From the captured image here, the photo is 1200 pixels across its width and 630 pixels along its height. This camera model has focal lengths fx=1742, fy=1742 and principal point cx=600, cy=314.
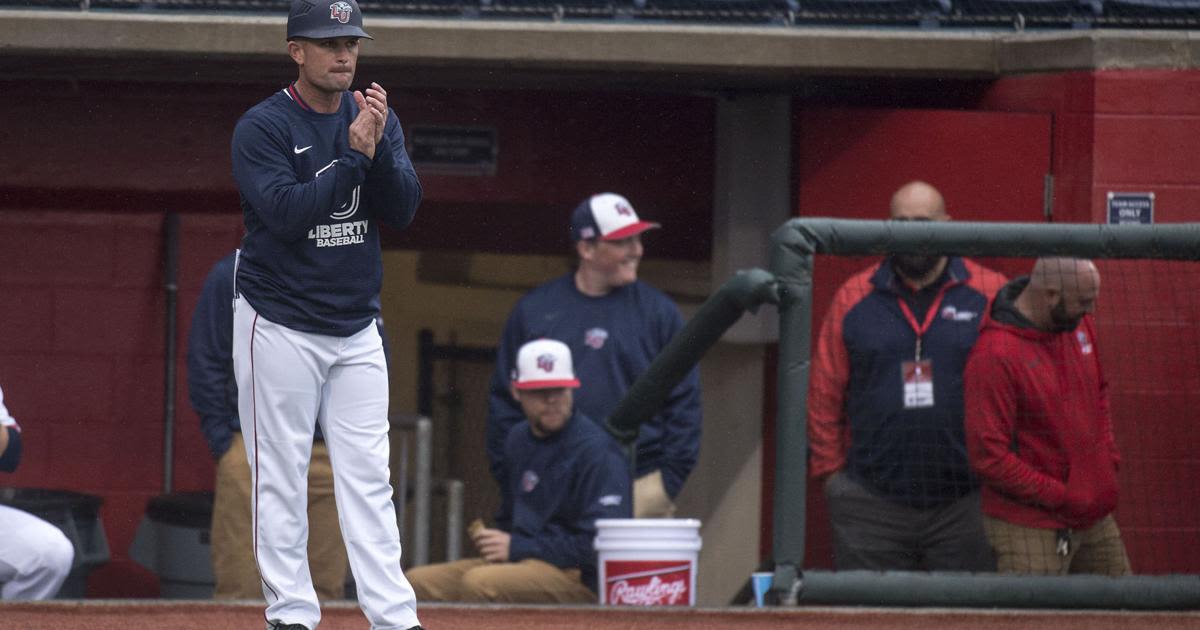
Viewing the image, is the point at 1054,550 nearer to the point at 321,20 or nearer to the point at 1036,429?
the point at 1036,429

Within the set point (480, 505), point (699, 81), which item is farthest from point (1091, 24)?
point (480, 505)

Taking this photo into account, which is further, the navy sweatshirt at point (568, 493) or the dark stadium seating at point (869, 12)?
the dark stadium seating at point (869, 12)

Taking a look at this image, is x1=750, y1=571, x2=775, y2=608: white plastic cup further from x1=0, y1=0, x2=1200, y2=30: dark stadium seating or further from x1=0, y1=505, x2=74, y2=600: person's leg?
x1=0, y1=0, x2=1200, y2=30: dark stadium seating

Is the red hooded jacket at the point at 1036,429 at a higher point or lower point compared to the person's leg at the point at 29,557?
higher

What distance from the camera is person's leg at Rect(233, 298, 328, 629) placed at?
13.8 feet

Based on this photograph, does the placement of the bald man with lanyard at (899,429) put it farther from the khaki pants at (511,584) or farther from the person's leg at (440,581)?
the person's leg at (440,581)

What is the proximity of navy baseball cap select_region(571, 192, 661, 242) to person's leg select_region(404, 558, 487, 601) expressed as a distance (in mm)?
1299

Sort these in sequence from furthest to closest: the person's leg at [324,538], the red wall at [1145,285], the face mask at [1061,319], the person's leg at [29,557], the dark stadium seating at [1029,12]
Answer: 1. the dark stadium seating at [1029,12]
2. the person's leg at [324,538]
3. the red wall at [1145,285]
4. the face mask at [1061,319]
5. the person's leg at [29,557]

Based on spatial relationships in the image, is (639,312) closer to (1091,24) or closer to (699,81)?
(699,81)

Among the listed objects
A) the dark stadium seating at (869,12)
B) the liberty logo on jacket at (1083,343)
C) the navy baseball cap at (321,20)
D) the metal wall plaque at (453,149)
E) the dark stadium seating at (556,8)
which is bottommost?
the liberty logo on jacket at (1083,343)

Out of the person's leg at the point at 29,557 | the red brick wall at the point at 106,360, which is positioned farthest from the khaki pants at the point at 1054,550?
the red brick wall at the point at 106,360

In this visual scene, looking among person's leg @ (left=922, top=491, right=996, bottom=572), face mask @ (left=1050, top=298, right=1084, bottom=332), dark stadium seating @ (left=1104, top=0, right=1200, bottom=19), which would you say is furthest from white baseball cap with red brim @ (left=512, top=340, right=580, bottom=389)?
dark stadium seating @ (left=1104, top=0, right=1200, bottom=19)

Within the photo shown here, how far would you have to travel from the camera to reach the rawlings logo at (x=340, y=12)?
4.07 metres

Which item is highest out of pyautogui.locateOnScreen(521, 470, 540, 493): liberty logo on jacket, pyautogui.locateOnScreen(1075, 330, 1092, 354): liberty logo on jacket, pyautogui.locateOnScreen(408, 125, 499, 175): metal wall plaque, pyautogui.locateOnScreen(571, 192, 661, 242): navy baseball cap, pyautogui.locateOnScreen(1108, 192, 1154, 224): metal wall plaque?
pyautogui.locateOnScreen(408, 125, 499, 175): metal wall plaque
